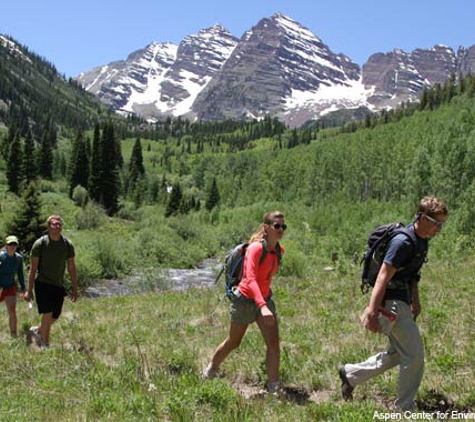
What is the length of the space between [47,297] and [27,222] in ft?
101

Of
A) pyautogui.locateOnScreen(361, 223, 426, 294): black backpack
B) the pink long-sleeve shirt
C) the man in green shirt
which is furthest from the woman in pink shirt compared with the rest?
the man in green shirt

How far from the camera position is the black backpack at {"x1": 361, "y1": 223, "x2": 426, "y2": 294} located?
17.6ft

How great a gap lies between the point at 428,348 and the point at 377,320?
286 centimetres

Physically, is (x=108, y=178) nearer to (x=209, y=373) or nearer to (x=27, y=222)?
(x=27, y=222)

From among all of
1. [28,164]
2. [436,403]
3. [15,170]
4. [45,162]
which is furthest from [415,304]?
[45,162]

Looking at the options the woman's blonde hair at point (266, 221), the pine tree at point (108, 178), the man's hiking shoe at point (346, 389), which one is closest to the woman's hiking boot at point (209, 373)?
the man's hiking shoe at point (346, 389)

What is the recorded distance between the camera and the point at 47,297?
29.9 ft

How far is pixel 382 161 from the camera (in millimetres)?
90500

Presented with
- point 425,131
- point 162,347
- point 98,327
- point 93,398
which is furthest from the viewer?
point 425,131

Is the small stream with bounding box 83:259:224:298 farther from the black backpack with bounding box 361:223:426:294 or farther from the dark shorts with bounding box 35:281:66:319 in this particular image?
the black backpack with bounding box 361:223:426:294

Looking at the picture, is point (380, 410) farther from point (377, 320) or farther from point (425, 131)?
point (425, 131)

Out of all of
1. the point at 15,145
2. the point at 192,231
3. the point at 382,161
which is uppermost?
the point at 15,145

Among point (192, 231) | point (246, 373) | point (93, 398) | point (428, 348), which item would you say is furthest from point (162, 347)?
point (192, 231)

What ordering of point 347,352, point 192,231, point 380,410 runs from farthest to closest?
point 192,231 < point 347,352 < point 380,410
